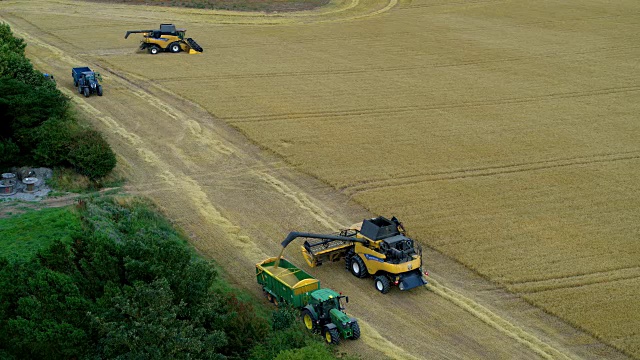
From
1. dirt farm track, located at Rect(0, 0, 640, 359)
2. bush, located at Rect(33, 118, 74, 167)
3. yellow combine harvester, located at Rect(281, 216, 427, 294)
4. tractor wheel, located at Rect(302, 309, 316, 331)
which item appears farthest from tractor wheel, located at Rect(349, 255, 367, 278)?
bush, located at Rect(33, 118, 74, 167)

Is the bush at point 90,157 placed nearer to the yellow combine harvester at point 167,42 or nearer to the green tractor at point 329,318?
the green tractor at point 329,318

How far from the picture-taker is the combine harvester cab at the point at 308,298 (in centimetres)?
2292

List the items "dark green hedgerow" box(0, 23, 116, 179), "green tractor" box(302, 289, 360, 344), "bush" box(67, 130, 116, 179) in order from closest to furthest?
1. "green tractor" box(302, 289, 360, 344)
2. "bush" box(67, 130, 116, 179)
3. "dark green hedgerow" box(0, 23, 116, 179)

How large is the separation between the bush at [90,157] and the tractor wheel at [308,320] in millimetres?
14600

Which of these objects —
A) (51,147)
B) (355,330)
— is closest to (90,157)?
(51,147)

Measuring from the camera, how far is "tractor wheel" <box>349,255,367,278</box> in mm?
26734

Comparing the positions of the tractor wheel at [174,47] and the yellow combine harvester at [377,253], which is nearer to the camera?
the yellow combine harvester at [377,253]

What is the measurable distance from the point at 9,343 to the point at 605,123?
36.1m

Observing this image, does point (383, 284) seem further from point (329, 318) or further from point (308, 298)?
point (329, 318)

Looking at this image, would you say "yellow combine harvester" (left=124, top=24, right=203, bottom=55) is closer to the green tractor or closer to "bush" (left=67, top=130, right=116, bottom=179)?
"bush" (left=67, top=130, right=116, bottom=179)

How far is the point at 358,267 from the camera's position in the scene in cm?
2686

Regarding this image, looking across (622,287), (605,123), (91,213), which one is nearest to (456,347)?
(622,287)

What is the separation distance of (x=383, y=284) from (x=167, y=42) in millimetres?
38588

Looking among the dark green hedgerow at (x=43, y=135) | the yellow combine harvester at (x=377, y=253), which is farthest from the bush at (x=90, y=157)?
the yellow combine harvester at (x=377, y=253)
